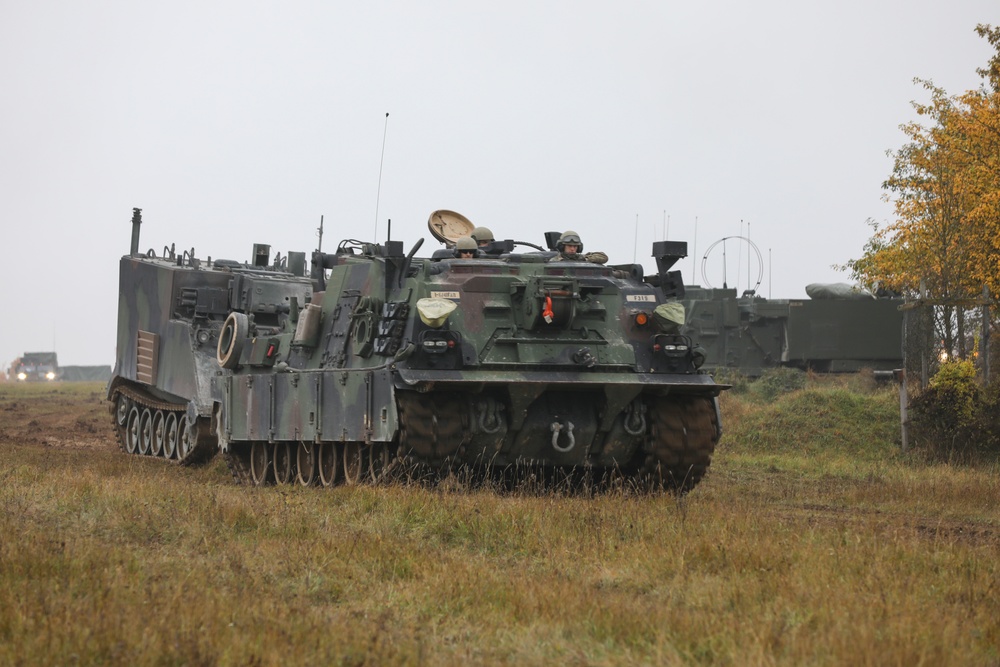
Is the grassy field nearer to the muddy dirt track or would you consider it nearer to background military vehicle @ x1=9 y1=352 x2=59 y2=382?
the muddy dirt track

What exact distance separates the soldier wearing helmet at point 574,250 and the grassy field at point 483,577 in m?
3.22

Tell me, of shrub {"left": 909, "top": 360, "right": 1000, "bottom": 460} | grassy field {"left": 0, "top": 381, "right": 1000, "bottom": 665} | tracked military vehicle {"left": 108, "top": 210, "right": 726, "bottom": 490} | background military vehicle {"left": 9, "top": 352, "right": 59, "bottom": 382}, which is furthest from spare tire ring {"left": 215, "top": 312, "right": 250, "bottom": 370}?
background military vehicle {"left": 9, "top": 352, "right": 59, "bottom": 382}

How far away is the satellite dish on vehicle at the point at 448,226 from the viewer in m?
17.4

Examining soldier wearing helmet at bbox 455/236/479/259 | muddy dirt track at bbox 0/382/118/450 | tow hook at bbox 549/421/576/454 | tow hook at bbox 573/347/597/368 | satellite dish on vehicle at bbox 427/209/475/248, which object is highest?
satellite dish on vehicle at bbox 427/209/475/248

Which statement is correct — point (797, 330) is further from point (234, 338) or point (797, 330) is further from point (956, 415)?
point (234, 338)

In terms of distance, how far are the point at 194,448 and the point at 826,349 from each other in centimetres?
2107

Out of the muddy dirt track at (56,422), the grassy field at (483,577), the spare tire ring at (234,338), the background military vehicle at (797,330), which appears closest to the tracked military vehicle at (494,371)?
the grassy field at (483,577)

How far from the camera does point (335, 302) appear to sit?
53.6 ft

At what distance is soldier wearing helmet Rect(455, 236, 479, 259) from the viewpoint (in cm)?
1545

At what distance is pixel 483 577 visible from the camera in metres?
8.68

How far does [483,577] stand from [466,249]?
23.5 ft

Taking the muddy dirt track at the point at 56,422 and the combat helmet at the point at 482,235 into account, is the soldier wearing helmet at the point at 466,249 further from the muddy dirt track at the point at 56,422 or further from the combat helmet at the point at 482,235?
the muddy dirt track at the point at 56,422

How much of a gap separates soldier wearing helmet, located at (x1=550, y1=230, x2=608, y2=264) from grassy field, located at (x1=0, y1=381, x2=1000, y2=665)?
3222 mm

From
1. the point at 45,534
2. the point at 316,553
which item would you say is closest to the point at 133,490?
the point at 45,534
